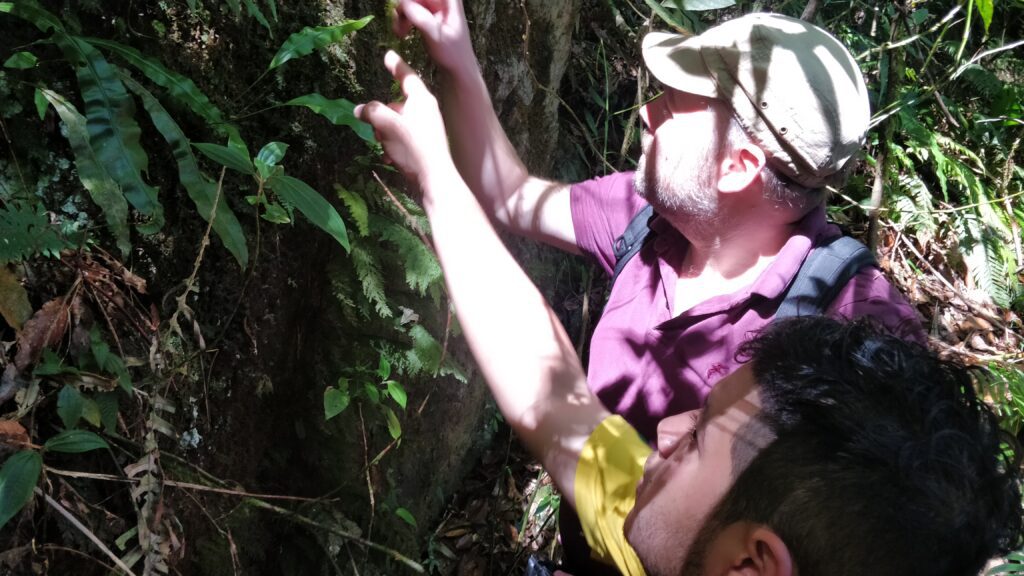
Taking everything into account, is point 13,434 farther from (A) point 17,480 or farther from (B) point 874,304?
(B) point 874,304

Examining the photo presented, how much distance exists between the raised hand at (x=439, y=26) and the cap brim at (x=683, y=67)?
22.2 inches

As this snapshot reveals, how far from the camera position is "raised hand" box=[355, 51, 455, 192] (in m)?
1.86

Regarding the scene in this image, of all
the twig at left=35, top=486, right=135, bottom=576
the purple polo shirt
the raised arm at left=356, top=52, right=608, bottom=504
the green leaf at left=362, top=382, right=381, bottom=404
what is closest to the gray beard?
the purple polo shirt

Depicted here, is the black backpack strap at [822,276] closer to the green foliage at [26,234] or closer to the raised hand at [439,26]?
the raised hand at [439,26]

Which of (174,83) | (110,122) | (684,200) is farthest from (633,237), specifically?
(110,122)

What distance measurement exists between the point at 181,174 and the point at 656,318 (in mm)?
1367

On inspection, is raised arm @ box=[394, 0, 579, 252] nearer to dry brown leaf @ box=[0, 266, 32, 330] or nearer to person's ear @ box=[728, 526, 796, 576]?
dry brown leaf @ box=[0, 266, 32, 330]

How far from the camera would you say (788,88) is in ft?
6.48

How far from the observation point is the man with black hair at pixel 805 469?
3.69 ft

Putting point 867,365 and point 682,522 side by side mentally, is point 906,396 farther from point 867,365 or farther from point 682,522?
point 682,522

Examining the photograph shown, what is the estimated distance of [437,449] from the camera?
337cm

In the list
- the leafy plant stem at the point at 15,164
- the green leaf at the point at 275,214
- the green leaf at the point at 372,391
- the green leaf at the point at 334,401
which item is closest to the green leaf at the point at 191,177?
the green leaf at the point at 275,214

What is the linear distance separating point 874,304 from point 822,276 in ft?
0.47

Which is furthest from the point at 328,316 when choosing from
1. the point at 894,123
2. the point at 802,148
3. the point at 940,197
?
the point at 940,197
